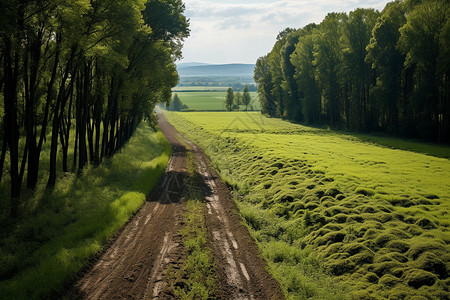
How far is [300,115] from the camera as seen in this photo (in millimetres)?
76688

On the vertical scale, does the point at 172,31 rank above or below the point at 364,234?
above

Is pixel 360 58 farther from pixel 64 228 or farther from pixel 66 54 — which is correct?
pixel 64 228

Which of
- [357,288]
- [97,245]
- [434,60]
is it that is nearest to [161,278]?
[97,245]

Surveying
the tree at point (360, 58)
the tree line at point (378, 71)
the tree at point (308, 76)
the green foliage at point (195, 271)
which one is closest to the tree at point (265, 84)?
the tree line at point (378, 71)

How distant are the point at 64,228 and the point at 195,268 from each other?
279 inches

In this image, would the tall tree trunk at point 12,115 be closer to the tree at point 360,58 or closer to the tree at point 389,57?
the tree at point 389,57

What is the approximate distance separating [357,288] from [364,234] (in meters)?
3.15

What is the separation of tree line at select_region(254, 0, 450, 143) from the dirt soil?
3711 cm

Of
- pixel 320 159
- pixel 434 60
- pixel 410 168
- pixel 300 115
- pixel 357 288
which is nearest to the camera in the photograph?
pixel 357 288

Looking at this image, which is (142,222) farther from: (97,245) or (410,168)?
(410,168)

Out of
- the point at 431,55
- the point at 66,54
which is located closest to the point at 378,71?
the point at 431,55

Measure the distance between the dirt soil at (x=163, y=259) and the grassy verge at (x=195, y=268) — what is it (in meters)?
0.24

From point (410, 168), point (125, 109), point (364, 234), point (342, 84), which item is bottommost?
point (364, 234)

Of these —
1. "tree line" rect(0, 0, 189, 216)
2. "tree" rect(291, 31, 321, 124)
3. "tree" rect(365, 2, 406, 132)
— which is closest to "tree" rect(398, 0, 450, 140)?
"tree" rect(365, 2, 406, 132)
